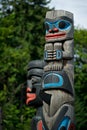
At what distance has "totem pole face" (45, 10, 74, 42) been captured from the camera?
11211 millimetres

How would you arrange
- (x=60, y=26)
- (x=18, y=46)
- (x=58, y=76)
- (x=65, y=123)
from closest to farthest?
(x=65, y=123) < (x=58, y=76) < (x=60, y=26) < (x=18, y=46)

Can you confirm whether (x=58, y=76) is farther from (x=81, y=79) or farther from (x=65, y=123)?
(x=81, y=79)

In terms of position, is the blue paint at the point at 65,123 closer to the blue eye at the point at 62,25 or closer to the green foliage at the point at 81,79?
the blue eye at the point at 62,25

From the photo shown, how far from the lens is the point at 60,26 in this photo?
37.0 feet

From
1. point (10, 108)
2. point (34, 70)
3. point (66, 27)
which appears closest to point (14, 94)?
point (10, 108)

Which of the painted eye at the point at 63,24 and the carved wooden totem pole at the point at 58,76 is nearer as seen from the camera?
the carved wooden totem pole at the point at 58,76

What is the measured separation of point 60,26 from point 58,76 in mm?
1474

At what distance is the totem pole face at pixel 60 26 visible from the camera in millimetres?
11211

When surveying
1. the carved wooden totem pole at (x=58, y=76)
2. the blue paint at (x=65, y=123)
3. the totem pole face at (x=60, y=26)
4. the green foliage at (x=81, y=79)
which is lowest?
the green foliage at (x=81, y=79)

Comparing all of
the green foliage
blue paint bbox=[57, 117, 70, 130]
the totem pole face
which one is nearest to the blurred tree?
the green foliage

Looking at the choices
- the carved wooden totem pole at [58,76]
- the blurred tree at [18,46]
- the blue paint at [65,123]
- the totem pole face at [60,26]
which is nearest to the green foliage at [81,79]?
the blurred tree at [18,46]

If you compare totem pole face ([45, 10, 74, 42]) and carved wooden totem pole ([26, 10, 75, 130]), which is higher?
totem pole face ([45, 10, 74, 42])

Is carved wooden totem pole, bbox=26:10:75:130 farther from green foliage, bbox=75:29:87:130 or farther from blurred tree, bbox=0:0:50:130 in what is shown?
green foliage, bbox=75:29:87:130

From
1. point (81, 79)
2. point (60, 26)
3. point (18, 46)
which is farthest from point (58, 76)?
point (18, 46)
